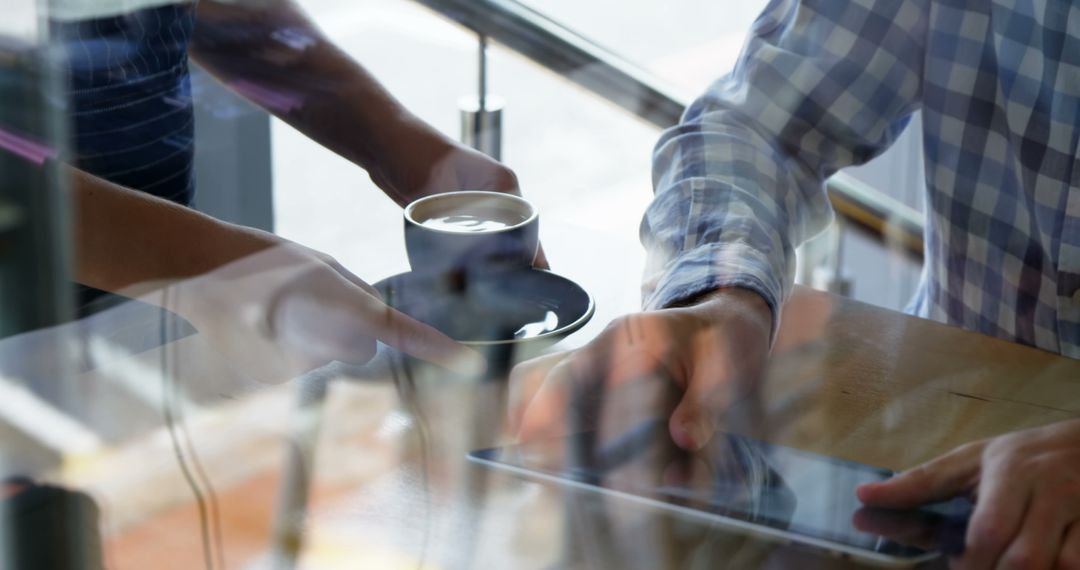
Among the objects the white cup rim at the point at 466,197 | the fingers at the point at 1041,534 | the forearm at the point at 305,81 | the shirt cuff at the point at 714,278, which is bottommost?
the shirt cuff at the point at 714,278

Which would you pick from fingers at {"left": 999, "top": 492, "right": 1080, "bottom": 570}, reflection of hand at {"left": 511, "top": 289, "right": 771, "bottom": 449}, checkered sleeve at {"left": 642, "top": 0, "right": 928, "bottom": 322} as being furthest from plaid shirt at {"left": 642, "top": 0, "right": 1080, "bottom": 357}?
fingers at {"left": 999, "top": 492, "right": 1080, "bottom": 570}

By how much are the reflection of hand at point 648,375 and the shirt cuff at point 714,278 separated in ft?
0.05

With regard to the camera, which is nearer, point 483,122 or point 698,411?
point 698,411

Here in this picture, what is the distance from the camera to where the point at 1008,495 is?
12.2 inches

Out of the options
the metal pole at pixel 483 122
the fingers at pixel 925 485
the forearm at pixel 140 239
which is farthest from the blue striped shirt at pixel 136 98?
the fingers at pixel 925 485

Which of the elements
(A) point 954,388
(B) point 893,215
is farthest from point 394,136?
(B) point 893,215

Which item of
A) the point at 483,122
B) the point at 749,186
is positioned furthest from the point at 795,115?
the point at 483,122

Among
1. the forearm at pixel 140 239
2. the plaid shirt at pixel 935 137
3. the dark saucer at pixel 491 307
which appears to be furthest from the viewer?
the plaid shirt at pixel 935 137

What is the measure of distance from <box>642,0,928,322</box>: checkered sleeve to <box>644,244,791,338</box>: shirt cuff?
44 millimetres

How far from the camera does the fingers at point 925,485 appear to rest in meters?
0.30

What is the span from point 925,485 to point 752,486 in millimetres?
46

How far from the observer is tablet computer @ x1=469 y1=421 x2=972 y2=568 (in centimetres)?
29

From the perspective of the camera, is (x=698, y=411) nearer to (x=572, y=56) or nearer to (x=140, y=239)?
(x=140, y=239)

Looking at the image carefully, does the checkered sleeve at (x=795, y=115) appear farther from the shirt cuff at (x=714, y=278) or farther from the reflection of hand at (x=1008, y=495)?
the reflection of hand at (x=1008, y=495)
